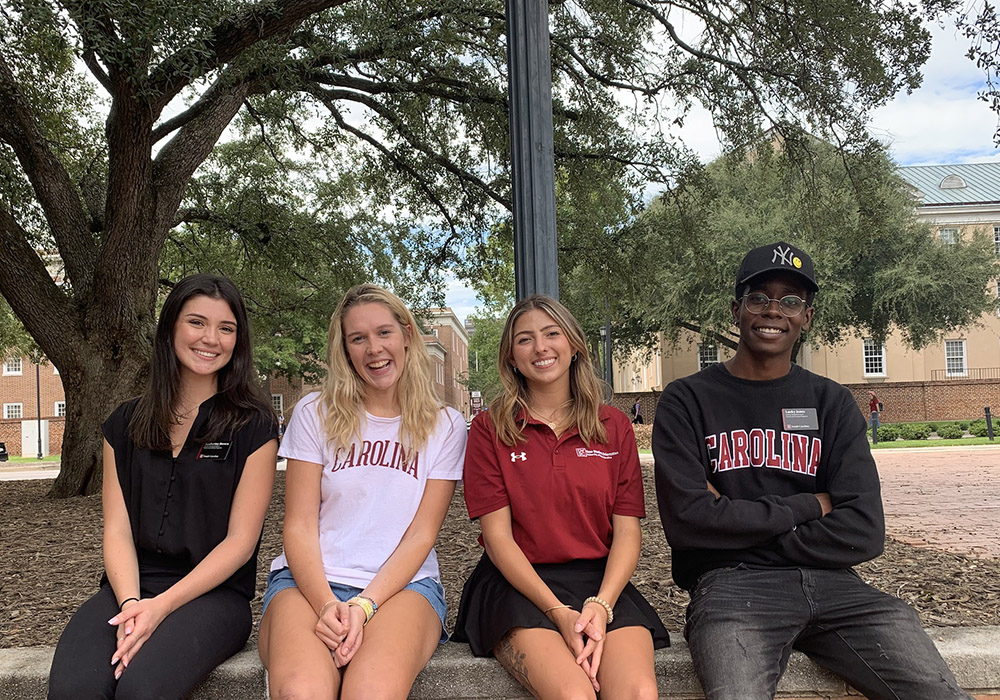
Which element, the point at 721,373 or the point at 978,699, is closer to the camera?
the point at 978,699

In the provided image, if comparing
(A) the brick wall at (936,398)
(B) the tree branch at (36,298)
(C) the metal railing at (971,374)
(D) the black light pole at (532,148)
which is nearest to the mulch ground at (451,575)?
(D) the black light pole at (532,148)

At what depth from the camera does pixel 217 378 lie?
11.5ft

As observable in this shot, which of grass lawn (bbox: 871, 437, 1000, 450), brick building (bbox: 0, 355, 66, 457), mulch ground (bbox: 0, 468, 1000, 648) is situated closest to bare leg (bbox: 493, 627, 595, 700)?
mulch ground (bbox: 0, 468, 1000, 648)

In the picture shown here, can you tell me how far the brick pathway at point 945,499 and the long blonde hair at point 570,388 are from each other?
516cm

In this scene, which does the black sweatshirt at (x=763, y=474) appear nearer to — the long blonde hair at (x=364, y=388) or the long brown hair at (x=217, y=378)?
the long blonde hair at (x=364, y=388)

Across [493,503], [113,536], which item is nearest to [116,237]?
[113,536]

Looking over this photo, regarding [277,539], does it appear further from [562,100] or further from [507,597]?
[562,100]

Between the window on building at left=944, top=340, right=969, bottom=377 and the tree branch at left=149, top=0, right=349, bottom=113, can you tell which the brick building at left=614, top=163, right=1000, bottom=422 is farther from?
the tree branch at left=149, top=0, right=349, bottom=113

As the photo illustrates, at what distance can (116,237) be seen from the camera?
34.0 ft

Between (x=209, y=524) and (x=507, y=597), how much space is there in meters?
1.17

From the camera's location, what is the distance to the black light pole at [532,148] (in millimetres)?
4395

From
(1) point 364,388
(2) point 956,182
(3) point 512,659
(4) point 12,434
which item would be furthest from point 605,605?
(2) point 956,182

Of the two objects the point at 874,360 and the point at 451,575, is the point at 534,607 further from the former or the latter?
the point at 874,360

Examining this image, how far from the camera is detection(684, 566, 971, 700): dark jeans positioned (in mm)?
2795
